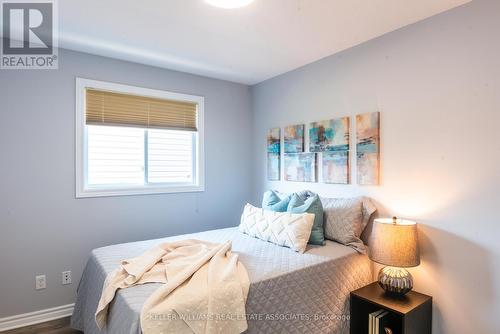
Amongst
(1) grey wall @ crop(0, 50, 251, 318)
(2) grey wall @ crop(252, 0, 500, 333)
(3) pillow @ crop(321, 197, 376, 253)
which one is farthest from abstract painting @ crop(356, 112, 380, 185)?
(1) grey wall @ crop(0, 50, 251, 318)

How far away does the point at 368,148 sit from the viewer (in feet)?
7.98

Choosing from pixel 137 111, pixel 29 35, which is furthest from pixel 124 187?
pixel 29 35

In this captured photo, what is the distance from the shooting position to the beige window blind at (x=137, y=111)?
277 cm

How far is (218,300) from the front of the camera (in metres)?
1.50

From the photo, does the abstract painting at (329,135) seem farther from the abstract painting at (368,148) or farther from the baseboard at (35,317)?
the baseboard at (35,317)

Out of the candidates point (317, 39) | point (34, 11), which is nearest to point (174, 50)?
point (34, 11)

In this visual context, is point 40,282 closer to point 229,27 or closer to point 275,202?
point 275,202

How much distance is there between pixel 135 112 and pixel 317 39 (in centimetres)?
193

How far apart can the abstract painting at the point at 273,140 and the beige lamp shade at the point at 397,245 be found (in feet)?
5.42

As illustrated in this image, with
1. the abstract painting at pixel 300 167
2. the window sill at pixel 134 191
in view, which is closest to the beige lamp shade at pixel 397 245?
the abstract painting at pixel 300 167

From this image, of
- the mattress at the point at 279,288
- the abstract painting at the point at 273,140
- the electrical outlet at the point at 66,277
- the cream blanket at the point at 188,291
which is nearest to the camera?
the cream blanket at the point at 188,291

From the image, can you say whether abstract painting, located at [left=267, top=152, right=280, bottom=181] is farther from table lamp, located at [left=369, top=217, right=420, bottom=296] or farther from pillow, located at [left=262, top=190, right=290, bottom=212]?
table lamp, located at [left=369, top=217, right=420, bottom=296]

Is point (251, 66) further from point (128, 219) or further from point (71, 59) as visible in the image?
point (128, 219)

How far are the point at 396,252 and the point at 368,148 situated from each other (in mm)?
900
